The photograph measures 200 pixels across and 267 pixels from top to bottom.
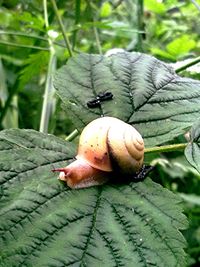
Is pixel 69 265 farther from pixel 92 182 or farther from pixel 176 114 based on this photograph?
pixel 176 114

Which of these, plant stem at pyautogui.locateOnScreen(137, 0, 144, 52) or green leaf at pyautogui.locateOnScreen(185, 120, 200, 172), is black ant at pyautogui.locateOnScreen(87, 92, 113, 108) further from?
plant stem at pyautogui.locateOnScreen(137, 0, 144, 52)

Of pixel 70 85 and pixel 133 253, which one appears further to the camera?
pixel 70 85

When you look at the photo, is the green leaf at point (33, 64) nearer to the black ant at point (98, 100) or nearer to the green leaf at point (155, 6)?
the black ant at point (98, 100)

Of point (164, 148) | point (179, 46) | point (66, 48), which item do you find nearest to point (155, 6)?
point (179, 46)

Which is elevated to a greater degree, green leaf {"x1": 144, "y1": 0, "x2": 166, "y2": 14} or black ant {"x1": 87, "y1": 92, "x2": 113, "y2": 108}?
green leaf {"x1": 144, "y1": 0, "x2": 166, "y2": 14}

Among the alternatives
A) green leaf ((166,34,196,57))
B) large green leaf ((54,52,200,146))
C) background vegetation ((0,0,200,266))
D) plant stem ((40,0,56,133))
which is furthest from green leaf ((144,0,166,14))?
large green leaf ((54,52,200,146))

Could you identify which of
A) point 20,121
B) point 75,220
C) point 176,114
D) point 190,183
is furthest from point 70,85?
point 190,183
